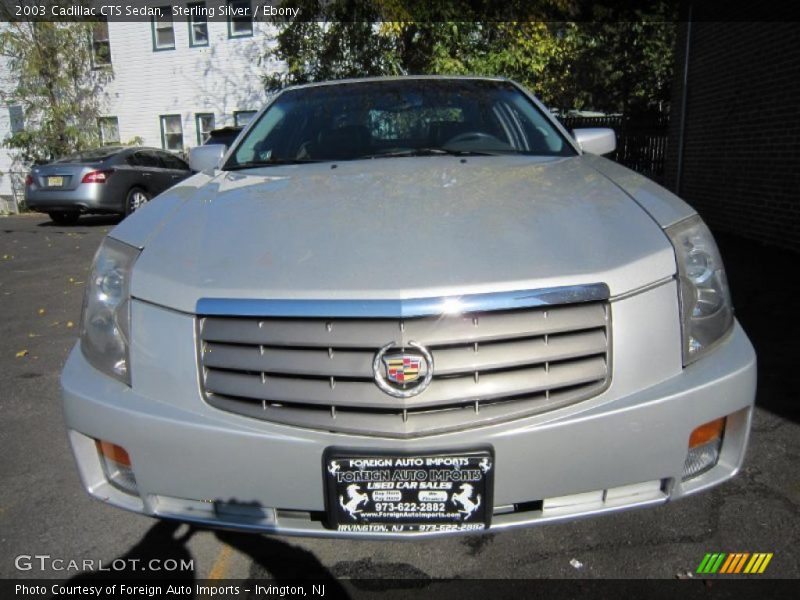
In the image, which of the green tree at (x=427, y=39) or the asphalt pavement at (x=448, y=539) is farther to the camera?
the green tree at (x=427, y=39)

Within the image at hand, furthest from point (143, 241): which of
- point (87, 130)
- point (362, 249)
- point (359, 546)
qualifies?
point (87, 130)

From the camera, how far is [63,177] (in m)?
10.8

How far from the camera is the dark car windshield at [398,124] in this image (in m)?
2.82

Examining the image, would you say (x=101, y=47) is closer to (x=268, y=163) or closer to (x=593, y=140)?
(x=268, y=163)

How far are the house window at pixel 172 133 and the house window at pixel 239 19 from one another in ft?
10.1

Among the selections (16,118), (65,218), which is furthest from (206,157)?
(16,118)

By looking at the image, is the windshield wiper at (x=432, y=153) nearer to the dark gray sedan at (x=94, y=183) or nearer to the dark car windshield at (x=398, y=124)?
the dark car windshield at (x=398, y=124)

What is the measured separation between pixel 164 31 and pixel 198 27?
3.90 ft

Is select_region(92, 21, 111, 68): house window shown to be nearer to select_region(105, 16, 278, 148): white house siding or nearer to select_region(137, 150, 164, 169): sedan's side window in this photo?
select_region(105, 16, 278, 148): white house siding

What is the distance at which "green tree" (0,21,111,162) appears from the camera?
1742 centimetres

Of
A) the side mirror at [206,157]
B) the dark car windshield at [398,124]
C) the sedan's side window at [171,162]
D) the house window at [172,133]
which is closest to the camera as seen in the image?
the dark car windshield at [398,124]

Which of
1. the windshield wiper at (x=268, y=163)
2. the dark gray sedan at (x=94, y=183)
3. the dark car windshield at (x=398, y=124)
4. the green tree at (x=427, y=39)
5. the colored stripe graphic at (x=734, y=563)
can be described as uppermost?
the green tree at (x=427, y=39)

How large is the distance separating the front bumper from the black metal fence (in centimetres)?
1050

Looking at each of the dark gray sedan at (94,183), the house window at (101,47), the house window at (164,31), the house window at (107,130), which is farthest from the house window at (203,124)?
the dark gray sedan at (94,183)
